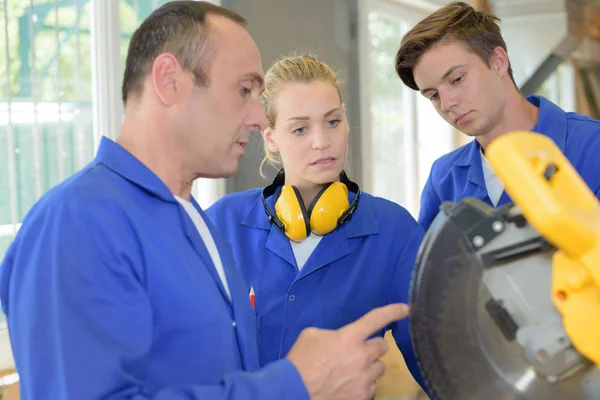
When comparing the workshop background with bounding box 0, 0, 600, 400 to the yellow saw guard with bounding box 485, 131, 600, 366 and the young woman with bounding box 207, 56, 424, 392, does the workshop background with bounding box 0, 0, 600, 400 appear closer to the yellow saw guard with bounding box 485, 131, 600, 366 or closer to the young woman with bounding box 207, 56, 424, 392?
the young woman with bounding box 207, 56, 424, 392

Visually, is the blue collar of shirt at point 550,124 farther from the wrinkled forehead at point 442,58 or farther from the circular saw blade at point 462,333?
the circular saw blade at point 462,333

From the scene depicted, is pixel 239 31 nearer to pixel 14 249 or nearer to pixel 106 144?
Answer: pixel 106 144

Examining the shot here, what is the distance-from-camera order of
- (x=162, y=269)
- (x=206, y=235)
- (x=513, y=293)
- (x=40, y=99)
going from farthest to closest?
1. (x=40, y=99)
2. (x=206, y=235)
3. (x=162, y=269)
4. (x=513, y=293)

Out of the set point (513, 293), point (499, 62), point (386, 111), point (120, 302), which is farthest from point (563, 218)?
point (386, 111)

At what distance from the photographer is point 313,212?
1665 millimetres

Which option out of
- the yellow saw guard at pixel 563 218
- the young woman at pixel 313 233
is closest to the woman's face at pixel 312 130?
the young woman at pixel 313 233

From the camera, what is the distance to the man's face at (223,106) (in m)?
1.18

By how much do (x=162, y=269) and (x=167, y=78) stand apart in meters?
0.31

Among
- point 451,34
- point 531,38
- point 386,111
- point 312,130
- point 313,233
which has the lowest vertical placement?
point 313,233

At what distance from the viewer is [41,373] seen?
951 mm

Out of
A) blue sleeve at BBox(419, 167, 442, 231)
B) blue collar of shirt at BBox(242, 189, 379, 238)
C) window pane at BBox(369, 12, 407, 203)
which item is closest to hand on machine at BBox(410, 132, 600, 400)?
blue collar of shirt at BBox(242, 189, 379, 238)

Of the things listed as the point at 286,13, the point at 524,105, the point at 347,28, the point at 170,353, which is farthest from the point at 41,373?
the point at 347,28

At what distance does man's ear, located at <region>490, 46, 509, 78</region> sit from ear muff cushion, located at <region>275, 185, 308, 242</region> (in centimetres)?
70

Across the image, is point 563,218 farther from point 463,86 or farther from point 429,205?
point 429,205
